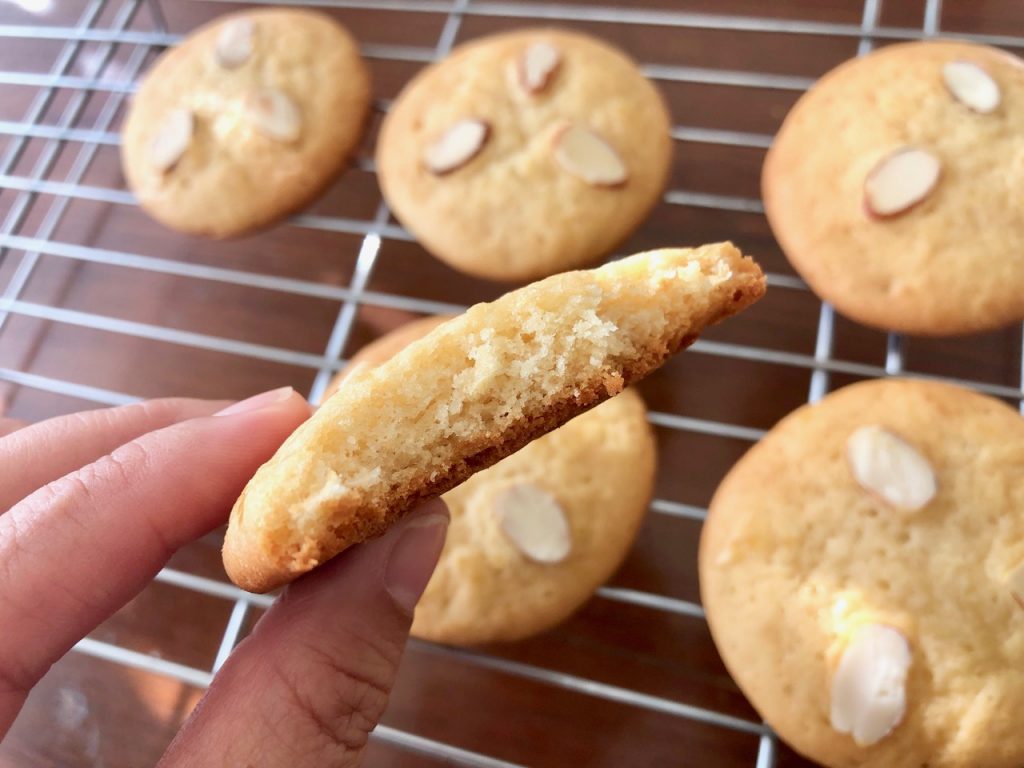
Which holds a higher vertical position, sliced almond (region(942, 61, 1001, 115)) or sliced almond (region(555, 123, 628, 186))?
sliced almond (region(942, 61, 1001, 115))

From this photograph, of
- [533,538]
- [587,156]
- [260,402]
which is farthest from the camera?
[587,156]

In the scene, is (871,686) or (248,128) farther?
(248,128)

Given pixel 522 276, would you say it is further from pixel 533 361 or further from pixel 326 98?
pixel 533 361

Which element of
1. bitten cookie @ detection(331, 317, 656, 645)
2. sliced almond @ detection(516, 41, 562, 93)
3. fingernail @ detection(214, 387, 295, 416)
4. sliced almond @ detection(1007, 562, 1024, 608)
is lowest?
bitten cookie @ detection(331, 317, 656, 645)

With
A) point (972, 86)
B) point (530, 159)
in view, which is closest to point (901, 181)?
point (972, 86)

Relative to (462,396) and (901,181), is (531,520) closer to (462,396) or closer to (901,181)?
(462,396)

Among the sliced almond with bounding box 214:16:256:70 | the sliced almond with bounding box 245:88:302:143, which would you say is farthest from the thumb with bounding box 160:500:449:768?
the sliced almond with bounding box 214:16:256:70

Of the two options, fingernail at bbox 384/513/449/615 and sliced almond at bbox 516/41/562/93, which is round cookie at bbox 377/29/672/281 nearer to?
sliced almond at bbox 516/41/562/93
